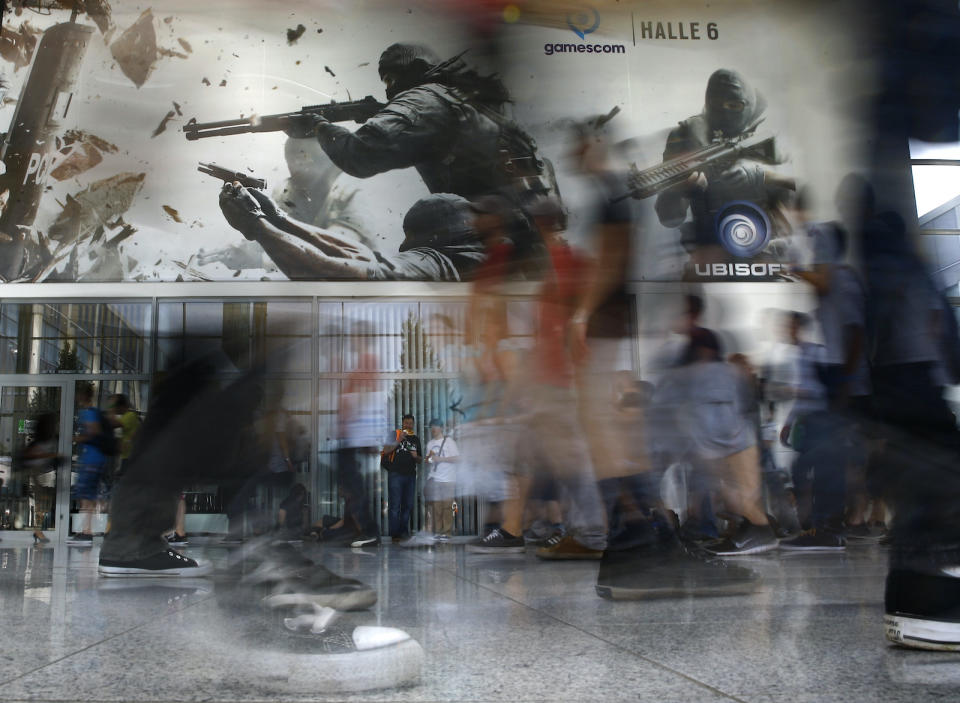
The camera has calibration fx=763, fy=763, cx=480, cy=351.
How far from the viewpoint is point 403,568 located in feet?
9.25

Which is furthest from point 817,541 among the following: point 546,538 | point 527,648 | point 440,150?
point 440,150

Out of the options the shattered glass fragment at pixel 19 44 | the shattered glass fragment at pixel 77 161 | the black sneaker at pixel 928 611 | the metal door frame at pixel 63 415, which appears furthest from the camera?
the metal door frame at pixel 63 415

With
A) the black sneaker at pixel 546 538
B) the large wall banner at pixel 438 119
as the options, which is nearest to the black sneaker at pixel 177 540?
the black sneaker at pixel 546 538

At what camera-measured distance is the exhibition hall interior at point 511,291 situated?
3.16 feet

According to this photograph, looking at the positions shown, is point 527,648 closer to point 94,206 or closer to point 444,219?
point 444,219

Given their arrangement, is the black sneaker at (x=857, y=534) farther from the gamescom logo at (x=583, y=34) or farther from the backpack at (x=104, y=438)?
the backpack at (x=104, y=438)

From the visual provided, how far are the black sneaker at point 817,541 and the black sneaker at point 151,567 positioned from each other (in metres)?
2.46

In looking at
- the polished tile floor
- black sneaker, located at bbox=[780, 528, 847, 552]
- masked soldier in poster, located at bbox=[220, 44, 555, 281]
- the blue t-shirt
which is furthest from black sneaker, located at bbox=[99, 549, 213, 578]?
the blue t-shirt

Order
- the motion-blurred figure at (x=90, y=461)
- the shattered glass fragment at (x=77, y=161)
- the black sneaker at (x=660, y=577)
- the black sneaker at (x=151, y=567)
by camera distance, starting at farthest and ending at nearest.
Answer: the motion-blurred figure at (x=90, y=461), the black sneaker at (x=151, y=567), the black sneaker at (x=660, y=577), the shattered glass fragment at (x=77, y=161)

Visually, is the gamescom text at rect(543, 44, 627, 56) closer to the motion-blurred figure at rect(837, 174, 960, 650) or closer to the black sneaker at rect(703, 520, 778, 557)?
the motion-blurred figure at rect(837, 174, 960, 650)

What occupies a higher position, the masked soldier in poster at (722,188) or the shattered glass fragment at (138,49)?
the shattered glass fragment at (138,49)

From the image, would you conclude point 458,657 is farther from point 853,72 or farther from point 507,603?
point 853,72

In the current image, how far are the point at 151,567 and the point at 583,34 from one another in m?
1.94

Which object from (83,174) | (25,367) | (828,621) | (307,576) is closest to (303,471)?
(307,576)
